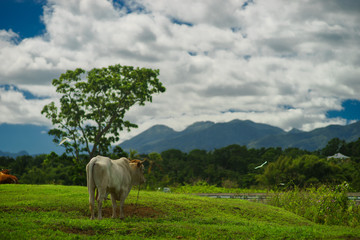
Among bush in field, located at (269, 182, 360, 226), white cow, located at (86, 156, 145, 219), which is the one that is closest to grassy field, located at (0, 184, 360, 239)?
white cow, located at (86, 156, 145, 219)

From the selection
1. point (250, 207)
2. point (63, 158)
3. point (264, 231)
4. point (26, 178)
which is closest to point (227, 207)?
point (250, 207)

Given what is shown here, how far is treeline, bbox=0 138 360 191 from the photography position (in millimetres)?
33594

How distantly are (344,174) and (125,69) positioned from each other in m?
27.3

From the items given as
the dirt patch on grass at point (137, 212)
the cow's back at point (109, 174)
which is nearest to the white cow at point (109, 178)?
the cow's back at point (109, 174)

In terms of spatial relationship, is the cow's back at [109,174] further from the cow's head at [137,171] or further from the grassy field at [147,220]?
the grassy field at [147,220]

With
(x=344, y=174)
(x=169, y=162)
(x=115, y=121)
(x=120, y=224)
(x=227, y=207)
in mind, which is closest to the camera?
(x=120, y=224)

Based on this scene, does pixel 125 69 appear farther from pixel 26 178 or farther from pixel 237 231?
pixel 237 231

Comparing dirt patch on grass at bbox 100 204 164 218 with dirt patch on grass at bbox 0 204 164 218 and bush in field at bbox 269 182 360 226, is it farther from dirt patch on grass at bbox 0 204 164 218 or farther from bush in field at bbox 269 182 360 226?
bush in field at bbox 269 182 360 226

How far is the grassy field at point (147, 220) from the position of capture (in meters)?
9.46

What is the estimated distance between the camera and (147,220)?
39.0ft

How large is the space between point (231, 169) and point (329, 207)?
138 feet

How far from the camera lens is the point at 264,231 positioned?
11.1m

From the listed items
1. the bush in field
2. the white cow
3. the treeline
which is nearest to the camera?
the white cow

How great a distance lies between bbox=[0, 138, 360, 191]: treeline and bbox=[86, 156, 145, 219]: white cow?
10108mm
